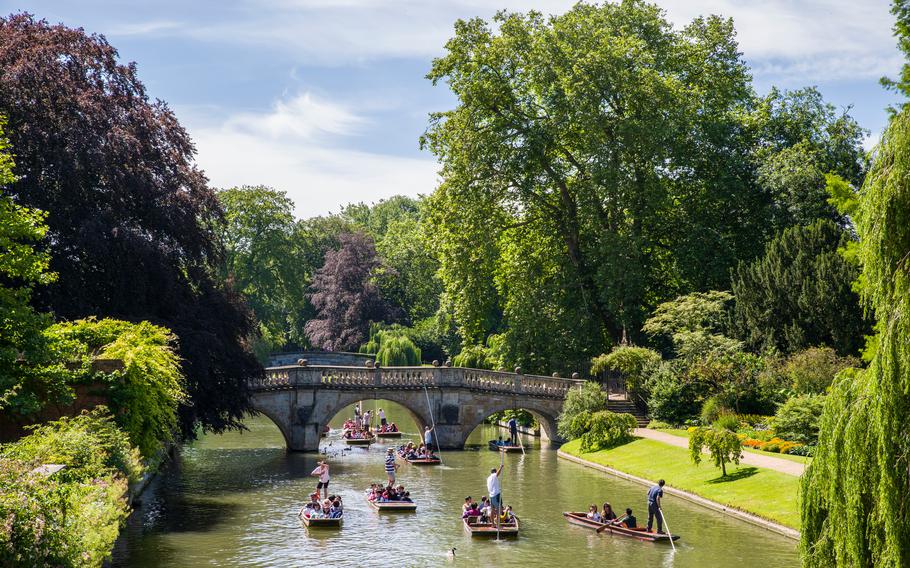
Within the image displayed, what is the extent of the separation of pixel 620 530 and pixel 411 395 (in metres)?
21.6

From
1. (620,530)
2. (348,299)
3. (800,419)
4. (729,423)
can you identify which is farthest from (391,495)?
(348,299)

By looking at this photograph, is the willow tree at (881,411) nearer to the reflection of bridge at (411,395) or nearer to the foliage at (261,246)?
the reflection of bridge at (411,395)

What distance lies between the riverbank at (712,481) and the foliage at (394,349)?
36845mm

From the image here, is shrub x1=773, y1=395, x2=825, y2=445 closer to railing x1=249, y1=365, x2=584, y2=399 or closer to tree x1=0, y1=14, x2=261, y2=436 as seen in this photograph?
railing x1=249, y1=365, x2=584, y2=399

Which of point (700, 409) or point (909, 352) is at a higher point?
point (909, 352)

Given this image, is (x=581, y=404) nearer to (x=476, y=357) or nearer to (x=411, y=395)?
(x=411, y=395)

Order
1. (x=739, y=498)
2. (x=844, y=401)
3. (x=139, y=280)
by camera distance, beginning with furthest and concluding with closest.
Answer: (x=139, y=280) → (x=739, y=498) → (x=844, y=401)

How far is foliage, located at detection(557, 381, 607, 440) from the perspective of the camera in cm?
4509

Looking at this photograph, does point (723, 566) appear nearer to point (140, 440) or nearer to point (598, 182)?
point (140, 440)

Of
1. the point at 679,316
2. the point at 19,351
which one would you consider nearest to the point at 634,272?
the point at 679,316

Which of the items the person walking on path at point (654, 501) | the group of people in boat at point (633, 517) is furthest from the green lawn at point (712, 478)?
the person walking on path at point (654, 501)

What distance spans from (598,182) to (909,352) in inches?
1426

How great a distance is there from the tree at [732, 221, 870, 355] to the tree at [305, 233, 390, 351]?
157ft

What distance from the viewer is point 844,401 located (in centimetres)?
1559
